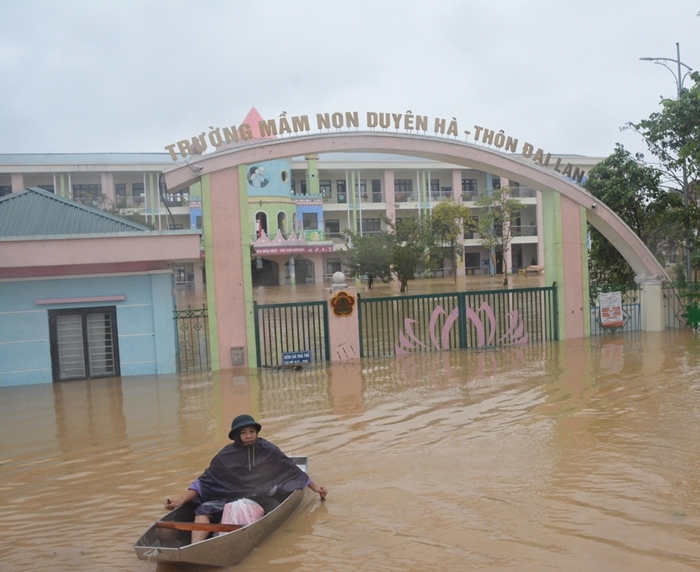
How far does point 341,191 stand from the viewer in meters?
50.3

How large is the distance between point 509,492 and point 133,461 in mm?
4647

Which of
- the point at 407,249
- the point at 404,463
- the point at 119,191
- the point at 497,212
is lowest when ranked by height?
the point at 404,463

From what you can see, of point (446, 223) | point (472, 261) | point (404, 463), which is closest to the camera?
point (404, 463)

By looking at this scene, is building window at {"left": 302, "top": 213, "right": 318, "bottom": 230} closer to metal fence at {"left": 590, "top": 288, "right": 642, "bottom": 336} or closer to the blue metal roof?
metal fence at {"left": 590, "top": 288, "right": 642, "bottom": 336}

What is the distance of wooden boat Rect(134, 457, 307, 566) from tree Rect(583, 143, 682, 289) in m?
17.0

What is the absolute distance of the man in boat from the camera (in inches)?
242

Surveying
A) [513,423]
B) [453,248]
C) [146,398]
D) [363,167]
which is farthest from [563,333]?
[363,167]

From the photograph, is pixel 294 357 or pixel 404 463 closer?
pixel 404 463

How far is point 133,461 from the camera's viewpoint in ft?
28.3

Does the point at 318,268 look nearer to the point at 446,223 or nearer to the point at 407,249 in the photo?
the point at 446,223

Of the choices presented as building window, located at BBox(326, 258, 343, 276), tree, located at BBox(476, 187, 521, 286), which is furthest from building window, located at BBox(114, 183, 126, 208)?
tree, located at BBox(476, 187, 521, 286)

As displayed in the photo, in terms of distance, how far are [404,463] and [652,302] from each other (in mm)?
13589

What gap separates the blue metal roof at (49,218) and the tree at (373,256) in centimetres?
1838

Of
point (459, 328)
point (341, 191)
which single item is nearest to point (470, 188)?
point (341, 191)
